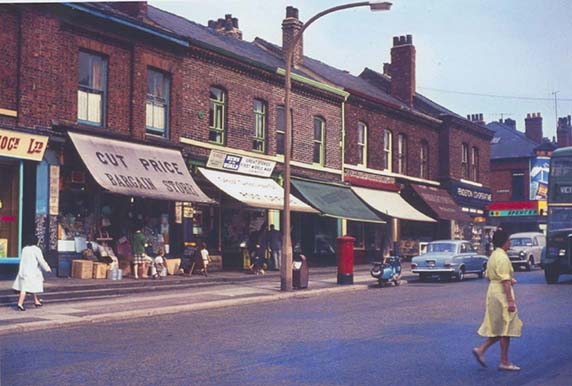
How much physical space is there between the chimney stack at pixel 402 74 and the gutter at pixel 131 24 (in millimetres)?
18800

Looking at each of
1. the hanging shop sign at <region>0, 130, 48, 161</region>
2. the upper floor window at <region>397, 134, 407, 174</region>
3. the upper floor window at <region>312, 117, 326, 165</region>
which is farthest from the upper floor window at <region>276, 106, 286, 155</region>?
the hanging shop sign at <region>0, 130, 48, 161</region>

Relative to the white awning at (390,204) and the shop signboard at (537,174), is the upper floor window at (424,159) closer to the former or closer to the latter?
the white awning at (390,204)

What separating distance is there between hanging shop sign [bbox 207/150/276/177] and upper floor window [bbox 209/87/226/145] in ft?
2.22

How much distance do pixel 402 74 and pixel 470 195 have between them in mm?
8335

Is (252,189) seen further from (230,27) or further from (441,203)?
(441,203)

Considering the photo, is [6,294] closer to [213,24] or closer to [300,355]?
[300,355]

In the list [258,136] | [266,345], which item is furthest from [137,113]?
[266,345]

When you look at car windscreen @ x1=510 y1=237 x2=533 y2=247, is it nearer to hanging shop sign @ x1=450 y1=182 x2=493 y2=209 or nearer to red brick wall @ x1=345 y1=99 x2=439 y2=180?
red brick wall @ x1=345 y1=99 x2=439 y2=180

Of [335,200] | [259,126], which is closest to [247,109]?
[259,126]

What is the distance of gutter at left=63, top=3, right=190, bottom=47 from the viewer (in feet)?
65.5

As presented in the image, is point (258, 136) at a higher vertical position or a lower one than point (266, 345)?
higher

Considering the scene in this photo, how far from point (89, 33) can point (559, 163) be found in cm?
1473

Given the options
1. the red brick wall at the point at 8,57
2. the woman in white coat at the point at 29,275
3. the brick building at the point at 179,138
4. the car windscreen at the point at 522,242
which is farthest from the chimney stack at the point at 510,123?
the woman in white coat at the point at 29,275

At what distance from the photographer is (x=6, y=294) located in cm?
1656
